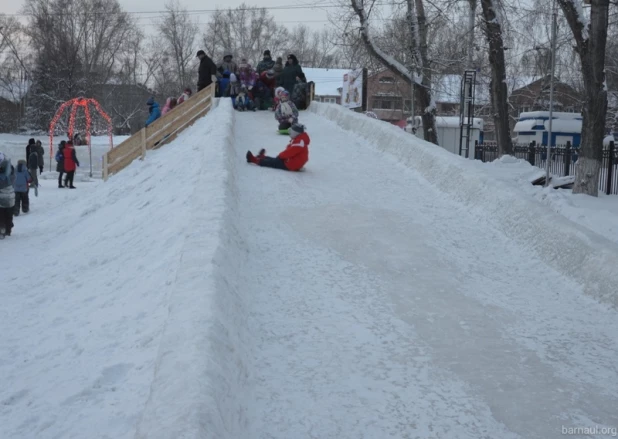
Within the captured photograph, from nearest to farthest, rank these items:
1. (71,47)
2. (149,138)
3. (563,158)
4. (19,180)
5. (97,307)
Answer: (97,307) < (19,180) < (149,138) < (563,158) < (71,47)

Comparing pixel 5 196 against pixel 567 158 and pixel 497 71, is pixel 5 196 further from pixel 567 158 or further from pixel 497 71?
pixel 567 158

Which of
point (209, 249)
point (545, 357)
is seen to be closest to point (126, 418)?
point (209, 249)

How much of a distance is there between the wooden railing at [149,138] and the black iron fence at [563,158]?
9.97 meters

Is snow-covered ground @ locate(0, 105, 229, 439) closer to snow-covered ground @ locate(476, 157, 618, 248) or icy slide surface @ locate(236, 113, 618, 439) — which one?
icy slide surface @ locate(236, 113, 618, 439)

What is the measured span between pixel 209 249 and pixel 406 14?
18.3 m

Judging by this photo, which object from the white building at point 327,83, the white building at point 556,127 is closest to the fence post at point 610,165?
the white building at point 556,127

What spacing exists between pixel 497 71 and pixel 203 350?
50.7 ft

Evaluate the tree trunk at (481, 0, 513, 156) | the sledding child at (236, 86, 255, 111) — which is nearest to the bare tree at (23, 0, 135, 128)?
the sledding child at (236, 86, 255, 111)

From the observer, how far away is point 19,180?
53.9 feet

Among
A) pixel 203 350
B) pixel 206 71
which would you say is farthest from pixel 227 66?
pixel 203 350

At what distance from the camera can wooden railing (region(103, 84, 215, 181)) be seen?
1789cm

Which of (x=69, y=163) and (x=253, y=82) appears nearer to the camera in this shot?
(x=253, y=82)

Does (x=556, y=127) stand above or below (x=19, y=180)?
above

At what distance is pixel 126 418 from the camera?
4059 mm
